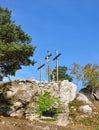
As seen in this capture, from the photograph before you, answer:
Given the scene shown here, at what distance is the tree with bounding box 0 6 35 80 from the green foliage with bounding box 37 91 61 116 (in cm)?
480

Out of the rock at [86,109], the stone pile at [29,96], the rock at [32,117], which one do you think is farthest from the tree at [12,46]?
the rock at [86,109]

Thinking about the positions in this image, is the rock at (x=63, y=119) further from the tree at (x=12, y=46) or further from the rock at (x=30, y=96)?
the tree at (x=12, y=46)

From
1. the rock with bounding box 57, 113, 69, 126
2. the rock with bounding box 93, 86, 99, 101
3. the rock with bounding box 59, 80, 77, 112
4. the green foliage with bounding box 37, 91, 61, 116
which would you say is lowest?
the rock with bounding box 57, 113, 69, 126

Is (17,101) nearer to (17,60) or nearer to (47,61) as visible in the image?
(17,60)

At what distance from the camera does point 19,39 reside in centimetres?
2792

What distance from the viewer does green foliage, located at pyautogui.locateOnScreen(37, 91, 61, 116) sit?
30997 mm

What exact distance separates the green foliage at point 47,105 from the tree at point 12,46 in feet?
15.8

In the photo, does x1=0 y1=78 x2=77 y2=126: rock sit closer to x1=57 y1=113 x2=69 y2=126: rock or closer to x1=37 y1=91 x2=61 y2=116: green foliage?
x1=57 y1=113 x2=69 y2=126: rock

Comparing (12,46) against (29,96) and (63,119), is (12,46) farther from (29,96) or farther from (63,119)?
(63,119)

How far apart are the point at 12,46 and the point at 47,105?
783 centimetres

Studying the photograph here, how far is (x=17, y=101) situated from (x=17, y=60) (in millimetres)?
5131

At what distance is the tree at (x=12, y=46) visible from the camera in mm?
25609

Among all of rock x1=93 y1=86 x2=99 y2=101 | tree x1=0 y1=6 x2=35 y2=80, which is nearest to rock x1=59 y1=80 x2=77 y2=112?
tree x1=0 y1=6 x2=35 y2=80

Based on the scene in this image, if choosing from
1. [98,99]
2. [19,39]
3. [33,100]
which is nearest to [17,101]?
[33,100]
